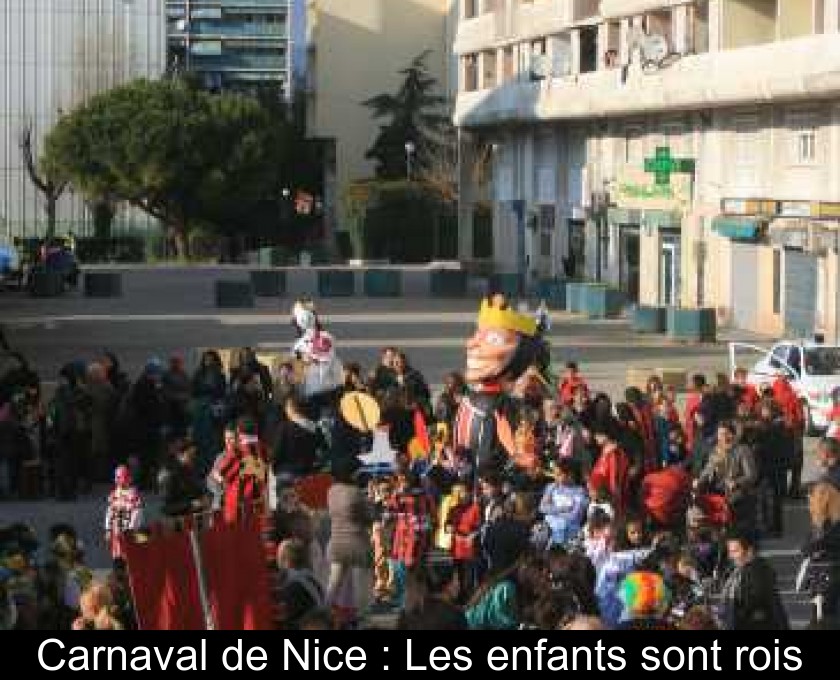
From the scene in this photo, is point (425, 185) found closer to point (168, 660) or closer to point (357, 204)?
point (357, 204)

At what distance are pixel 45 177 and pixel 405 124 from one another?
16.7 meters

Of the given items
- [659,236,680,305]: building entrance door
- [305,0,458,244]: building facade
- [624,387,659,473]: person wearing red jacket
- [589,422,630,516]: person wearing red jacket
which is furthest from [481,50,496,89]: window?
[589,422,630,516]: person wearing red jacket

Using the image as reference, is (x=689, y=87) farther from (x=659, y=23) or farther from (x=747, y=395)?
(x=747, y=395)

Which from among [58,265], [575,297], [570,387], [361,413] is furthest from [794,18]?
[361,413]

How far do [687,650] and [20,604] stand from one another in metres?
4.79

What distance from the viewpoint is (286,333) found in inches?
1902

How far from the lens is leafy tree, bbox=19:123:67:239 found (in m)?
92.1

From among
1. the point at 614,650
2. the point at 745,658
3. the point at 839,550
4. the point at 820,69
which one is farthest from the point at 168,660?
the point at 820,69

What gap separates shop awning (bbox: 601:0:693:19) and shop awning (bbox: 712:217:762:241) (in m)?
5.93

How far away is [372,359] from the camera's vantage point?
41.3m

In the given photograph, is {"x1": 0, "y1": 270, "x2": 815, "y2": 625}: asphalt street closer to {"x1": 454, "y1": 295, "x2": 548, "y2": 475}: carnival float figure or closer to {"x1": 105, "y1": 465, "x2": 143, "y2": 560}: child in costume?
{"x1": 454, "y1": 295, "x2": 548, "y2": 475}: carnival float figure

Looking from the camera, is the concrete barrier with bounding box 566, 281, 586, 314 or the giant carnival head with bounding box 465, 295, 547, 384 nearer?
the giant carnival head with bounding box 465, 295, 547, 384

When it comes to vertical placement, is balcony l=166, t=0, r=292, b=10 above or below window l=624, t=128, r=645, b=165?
above

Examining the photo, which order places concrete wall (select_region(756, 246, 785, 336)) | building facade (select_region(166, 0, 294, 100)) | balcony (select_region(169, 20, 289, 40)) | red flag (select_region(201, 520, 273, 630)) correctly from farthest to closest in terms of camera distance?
balcony (select_region(169, 20, 289, 40))
building facade (select_region(166, 0, 294, 100))
concrete wall (select_region(756, 246, 785, 336))
red flag (select_region(201, 520, 273, 630))
